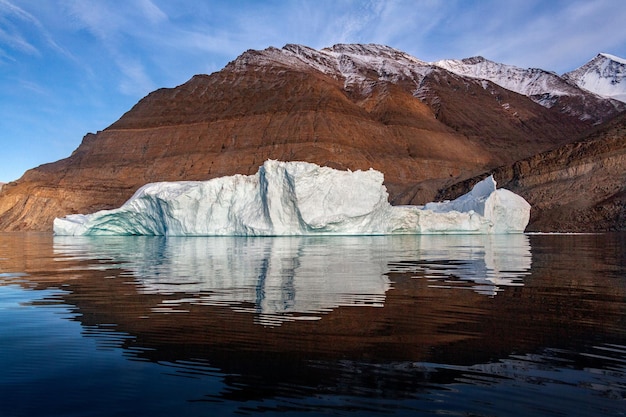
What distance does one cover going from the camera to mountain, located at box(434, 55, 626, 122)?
476 ft

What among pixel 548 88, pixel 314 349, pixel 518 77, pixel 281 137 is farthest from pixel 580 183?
pixel 518 77

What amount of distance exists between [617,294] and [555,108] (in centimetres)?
15566

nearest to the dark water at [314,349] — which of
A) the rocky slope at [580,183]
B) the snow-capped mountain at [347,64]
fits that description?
the rocky slope at [580,183]

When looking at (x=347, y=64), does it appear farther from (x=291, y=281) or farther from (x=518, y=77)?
(x=291, y=281)

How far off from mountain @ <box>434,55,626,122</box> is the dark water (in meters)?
151

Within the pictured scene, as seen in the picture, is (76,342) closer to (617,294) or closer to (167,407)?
(167,407)

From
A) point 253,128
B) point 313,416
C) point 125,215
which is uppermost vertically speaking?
point 253,128

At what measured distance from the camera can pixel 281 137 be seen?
306 feet

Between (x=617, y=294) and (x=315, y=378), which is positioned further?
(x=617, y=294)

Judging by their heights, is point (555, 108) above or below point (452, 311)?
above

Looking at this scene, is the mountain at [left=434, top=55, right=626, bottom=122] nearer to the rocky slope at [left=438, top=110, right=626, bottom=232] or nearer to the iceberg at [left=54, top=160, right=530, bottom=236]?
the rocky slope at [left=438, top=110, right=626, bottom=232]

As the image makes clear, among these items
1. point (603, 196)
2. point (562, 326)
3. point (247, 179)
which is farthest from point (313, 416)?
point (603, 196)

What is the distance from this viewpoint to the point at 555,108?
148250 millimetres

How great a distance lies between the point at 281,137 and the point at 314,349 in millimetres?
89686
